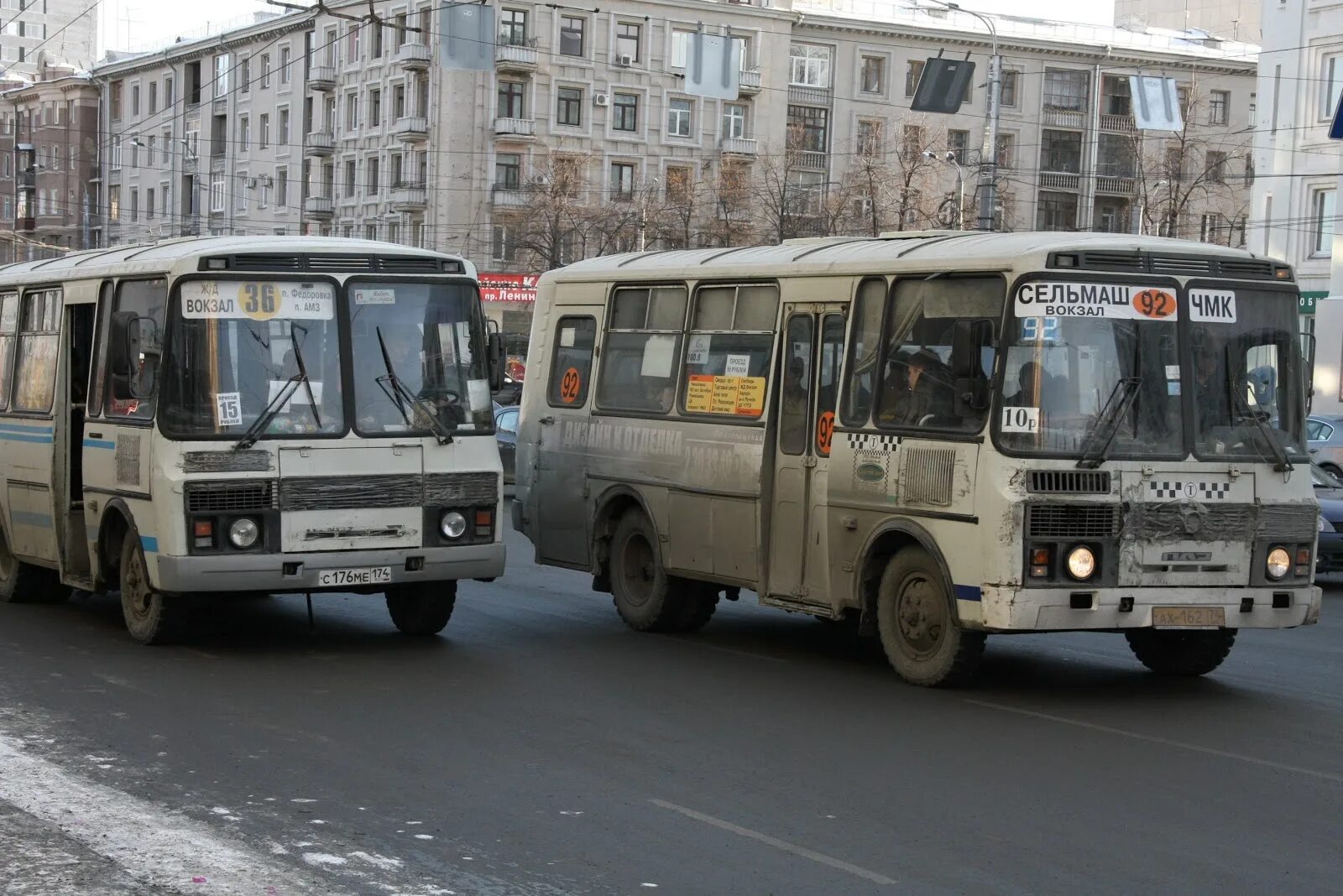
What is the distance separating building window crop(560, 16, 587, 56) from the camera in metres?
78.9

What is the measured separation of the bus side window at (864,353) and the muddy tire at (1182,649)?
2.16 m

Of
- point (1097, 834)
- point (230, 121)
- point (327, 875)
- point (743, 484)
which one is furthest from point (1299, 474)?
point (230, 121)

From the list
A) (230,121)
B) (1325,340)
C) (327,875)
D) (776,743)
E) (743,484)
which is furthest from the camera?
(230,121)

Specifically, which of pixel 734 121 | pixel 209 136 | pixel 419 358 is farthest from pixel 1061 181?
pixel 419 358

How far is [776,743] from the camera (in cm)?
1002

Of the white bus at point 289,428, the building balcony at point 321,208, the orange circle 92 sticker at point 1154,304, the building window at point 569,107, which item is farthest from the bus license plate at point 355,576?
the building balcony at point 321,208

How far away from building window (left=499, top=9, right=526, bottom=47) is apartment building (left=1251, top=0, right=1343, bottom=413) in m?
32.6

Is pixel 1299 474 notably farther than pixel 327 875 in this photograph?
Yes

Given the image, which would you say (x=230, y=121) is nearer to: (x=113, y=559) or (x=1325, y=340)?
(x=1325, y=340)

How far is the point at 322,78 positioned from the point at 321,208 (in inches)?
211

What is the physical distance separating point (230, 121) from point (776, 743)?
84659mm

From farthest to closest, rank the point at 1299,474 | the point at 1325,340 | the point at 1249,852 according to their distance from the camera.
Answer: the point at 1325,340 → the point at 1299,474 → the point at 1249,852

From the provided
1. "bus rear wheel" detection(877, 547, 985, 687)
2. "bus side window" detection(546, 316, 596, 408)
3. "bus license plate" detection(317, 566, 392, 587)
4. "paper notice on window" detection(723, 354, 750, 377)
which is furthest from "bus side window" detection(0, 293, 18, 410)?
"bus rear wheel" detection(877, 547, 985, 687)

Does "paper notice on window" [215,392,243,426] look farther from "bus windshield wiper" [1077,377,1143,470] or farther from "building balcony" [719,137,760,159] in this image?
"building balcony" [719,137,760,159]
